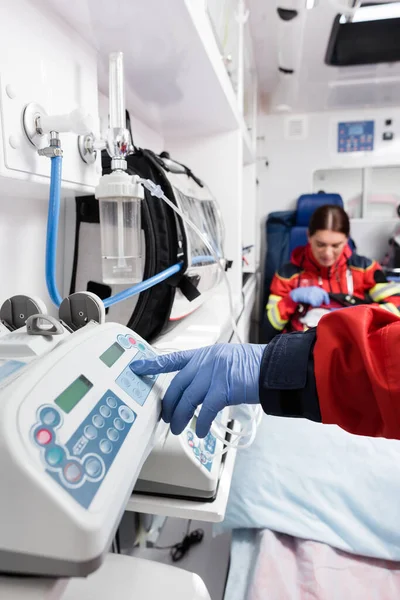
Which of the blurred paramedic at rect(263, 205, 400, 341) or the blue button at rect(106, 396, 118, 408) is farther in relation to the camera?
the blurred paramedic at rect(263, 205, 400, 341)

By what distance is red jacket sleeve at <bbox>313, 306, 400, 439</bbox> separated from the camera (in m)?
0.55

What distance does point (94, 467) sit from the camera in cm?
33

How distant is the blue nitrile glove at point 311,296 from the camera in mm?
2271

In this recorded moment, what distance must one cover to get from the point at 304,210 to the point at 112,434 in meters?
3.28

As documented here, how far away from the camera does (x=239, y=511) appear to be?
0.84 metres

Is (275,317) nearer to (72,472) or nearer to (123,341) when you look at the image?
(123,341)

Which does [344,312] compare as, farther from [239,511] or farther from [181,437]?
[239,511]

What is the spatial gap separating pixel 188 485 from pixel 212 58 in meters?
0.99

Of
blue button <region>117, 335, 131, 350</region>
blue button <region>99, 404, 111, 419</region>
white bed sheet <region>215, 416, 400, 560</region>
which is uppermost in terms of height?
blue button <region>117, 335, 131, 350</region>

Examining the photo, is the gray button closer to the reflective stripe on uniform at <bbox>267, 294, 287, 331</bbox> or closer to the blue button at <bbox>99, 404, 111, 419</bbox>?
the blue button at <bbox>99, 404, 111, 419</bbox>

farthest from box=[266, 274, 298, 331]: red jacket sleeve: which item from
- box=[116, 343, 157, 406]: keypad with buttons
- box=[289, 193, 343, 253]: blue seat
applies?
box=[116, 343, 157, 406]: keypad with buttons

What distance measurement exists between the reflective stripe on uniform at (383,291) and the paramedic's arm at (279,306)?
0.49m

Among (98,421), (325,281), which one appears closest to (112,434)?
(98,421)

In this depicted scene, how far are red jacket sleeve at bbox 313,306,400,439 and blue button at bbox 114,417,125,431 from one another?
0.31 m
